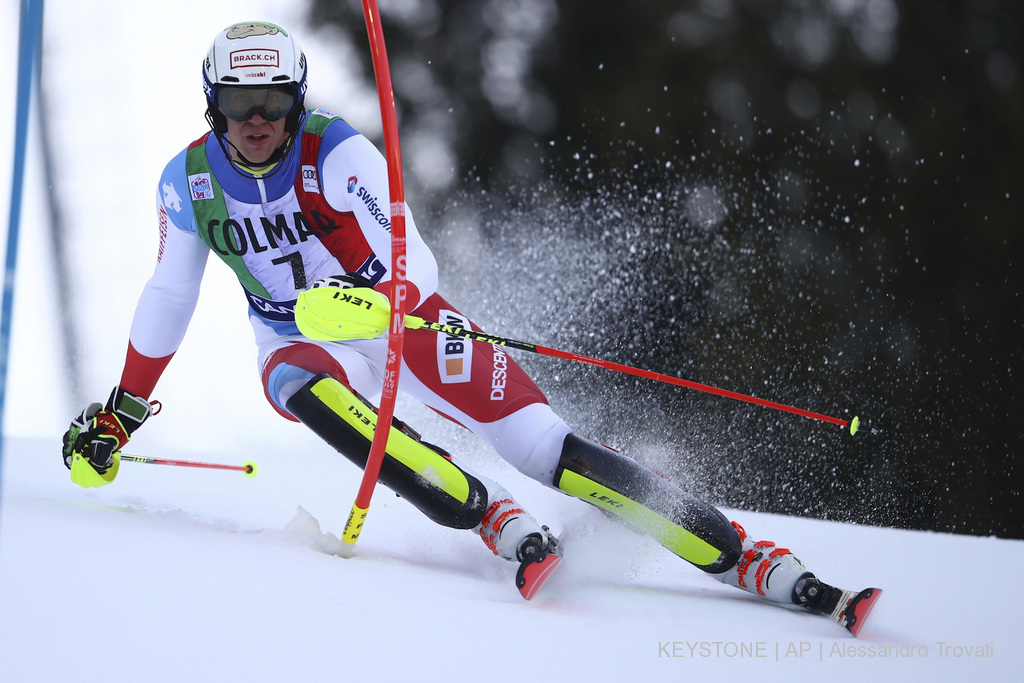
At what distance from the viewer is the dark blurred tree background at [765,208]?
7738 millimetres

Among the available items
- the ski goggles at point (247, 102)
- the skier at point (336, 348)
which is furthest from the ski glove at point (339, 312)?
the ski goggles at point (247, 102)

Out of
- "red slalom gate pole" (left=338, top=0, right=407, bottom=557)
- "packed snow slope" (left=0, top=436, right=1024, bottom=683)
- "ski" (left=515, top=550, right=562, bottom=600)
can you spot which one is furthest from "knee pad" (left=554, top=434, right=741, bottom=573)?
"red slalom gate pole" (left=338, top=0, right=407, bottom=557)

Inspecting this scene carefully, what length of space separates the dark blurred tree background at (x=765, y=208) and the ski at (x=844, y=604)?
509 cm

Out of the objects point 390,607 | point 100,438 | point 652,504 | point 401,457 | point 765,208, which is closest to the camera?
point 390,607

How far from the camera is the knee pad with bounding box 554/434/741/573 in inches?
82.2

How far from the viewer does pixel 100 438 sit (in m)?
2.27

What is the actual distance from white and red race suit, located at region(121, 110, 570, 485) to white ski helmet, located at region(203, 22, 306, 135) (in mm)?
103

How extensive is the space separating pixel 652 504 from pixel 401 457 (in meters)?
→ 0.59

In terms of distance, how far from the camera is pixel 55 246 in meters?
6.78

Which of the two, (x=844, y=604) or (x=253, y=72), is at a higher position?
(x=253, y=72)

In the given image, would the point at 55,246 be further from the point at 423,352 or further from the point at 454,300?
the point at 423,352

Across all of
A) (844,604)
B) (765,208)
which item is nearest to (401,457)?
(844,604)

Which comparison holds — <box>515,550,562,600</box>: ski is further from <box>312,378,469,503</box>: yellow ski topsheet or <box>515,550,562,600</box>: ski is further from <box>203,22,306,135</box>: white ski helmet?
<box>203,22,306,135</box>: white ski helmet

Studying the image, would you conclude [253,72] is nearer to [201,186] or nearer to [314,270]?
[201,186]
